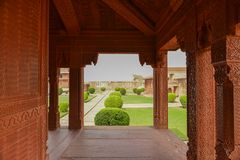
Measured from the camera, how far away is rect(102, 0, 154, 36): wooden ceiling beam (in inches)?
265

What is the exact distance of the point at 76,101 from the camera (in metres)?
9.34

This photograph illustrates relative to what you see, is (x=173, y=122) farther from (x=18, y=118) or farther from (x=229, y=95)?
(x=18, y=118)

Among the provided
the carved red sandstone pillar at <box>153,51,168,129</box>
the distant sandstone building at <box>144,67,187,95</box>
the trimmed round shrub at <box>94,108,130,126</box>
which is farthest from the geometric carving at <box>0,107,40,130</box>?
the distant sandstone building at <box>144,67,187,95</box>

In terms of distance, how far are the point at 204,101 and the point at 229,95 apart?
4.11ft

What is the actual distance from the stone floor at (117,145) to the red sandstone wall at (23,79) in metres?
2.44

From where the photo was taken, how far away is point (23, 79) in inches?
120

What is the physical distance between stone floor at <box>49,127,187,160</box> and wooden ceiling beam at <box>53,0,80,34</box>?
309 centimetres

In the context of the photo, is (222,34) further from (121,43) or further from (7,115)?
(121,43)

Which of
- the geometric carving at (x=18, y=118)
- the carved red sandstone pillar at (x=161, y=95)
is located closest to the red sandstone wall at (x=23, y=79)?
the geometric carving at (x=18, y=118)

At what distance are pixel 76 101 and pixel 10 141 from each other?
6.64 m

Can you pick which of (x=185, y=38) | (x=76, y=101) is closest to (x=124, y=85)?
(x=76, y=101)

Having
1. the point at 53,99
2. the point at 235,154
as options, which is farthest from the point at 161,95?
the point at 235,154

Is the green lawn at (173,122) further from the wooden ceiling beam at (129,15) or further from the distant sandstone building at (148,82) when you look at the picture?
the distant sandstone building at (148,82)

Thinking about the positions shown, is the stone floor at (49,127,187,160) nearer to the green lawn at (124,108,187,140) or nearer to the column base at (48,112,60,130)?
the column base at (48,112,60,130)
